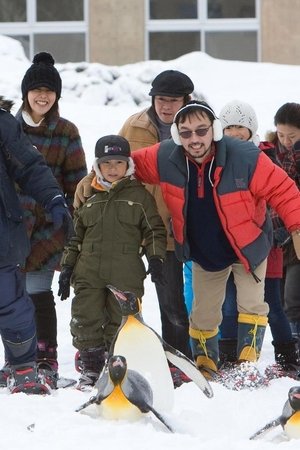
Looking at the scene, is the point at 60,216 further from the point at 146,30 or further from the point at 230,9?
the point at 230,9

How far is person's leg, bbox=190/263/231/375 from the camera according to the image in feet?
19.7

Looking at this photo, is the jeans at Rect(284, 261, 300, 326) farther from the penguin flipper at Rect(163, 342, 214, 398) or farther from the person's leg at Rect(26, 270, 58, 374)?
the penguin flipper at Rect(163, 342, 214, 398)

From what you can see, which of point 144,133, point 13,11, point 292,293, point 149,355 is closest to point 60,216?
point 149,355

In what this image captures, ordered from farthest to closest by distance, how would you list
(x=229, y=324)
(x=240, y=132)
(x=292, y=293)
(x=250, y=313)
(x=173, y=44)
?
1. (x=173, y=44)
2. (x=292, y=293)
3. (x=229, y=324)
4. (x=240, y=132)
5. (x=250, y=313)

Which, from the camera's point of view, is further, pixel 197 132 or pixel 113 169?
pixel 113 169

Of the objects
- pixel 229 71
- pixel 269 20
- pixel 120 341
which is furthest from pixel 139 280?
pixel 269 20

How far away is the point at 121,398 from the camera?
166 inches

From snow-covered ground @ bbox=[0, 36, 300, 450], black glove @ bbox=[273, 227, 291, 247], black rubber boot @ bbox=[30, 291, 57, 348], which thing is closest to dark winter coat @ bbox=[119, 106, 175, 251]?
black glove @ bbox=[273, 227, 291, 247]

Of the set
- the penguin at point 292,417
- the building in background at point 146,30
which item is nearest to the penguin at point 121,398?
the penguin at point 292,417

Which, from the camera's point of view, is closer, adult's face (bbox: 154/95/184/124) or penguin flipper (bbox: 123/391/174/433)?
penguin flipper (bbox: 123/391/174/433)

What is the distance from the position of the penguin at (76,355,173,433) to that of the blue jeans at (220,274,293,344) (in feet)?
7.46

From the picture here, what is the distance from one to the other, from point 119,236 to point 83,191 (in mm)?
371

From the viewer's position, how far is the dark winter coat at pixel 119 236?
5.80 meters

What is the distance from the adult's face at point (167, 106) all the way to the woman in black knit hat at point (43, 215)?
55 cm
